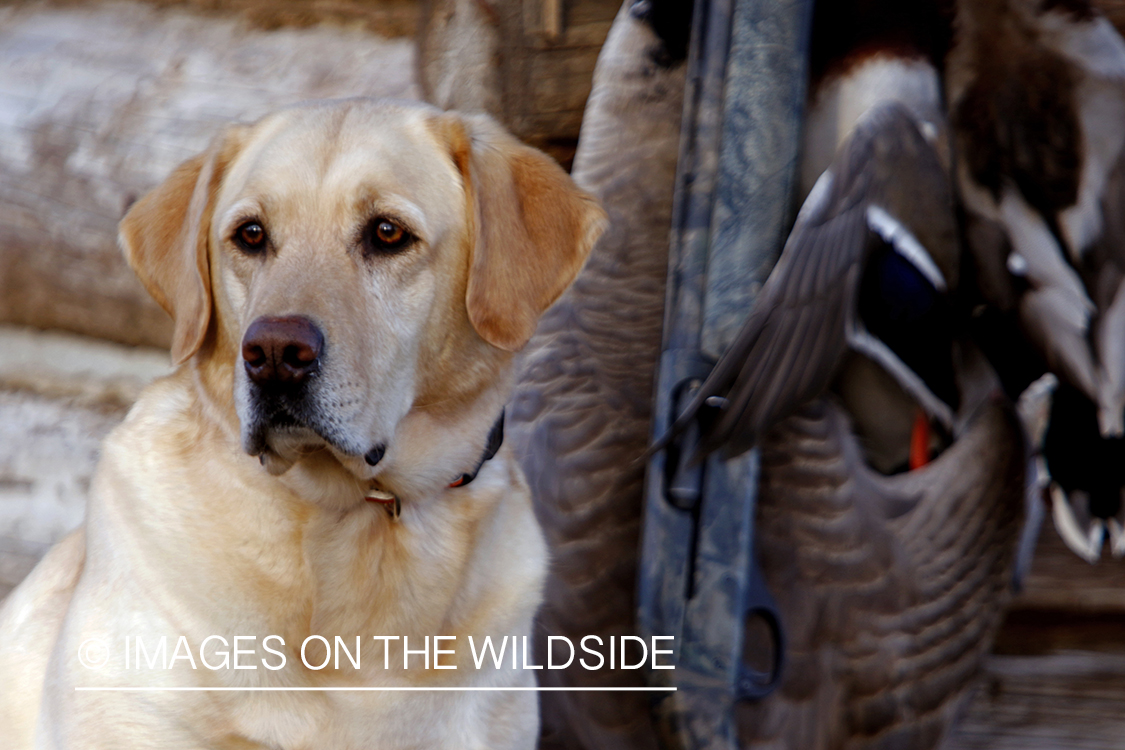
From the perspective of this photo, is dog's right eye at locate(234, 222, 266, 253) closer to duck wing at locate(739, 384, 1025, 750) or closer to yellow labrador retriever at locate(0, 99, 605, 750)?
yellow labrador retriever at locate(0, 99, 605, 750)

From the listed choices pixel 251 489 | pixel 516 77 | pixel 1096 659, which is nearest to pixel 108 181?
pixel 516 77

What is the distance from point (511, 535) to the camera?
4.90ft

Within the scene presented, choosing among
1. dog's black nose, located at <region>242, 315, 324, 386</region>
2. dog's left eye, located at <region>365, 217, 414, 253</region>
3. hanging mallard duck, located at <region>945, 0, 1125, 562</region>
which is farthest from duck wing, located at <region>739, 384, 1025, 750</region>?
dog's black nose, located at <region>242, 315, 324, 386</region>

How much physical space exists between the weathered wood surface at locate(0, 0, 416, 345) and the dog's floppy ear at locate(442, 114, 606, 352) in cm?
84

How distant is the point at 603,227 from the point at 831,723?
981 mm

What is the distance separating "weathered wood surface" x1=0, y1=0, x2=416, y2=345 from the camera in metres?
2.17

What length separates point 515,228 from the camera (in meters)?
1.39

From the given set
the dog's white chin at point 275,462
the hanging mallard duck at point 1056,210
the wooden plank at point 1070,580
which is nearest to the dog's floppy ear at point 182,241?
the dog's white chin at point 275,462

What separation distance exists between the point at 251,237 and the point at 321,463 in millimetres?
315

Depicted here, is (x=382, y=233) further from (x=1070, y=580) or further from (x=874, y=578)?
(x=1070, y=580)

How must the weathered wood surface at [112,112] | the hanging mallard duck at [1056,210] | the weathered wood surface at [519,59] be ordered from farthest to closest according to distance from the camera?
the weathered wood surface at [112,112]
the weathered wood surface at [519,59]
the hanging mallard duck at [1056,210]

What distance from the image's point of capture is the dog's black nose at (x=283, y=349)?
1147 mm

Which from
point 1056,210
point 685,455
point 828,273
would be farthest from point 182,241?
point 1056,210

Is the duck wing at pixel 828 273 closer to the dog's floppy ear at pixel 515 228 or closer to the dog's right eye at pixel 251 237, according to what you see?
the dog's floppy ear at pixel 515 228
